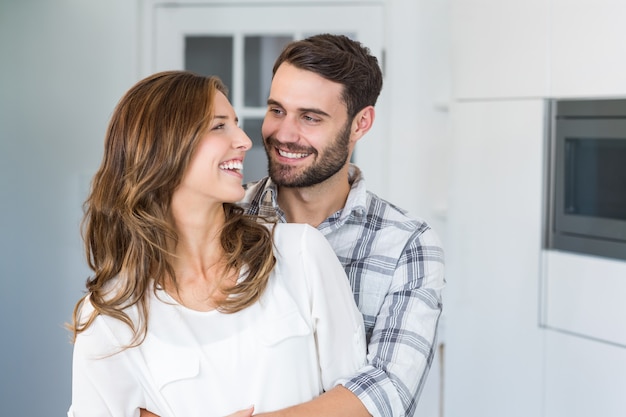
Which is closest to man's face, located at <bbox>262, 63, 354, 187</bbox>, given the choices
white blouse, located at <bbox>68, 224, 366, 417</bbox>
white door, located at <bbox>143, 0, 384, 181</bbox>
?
white blouse, located at <bbox>68, 224, 366, 417</bbox>

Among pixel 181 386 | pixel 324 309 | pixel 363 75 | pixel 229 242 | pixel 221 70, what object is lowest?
pixel 181 386

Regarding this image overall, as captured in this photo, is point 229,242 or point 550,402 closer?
point 229,242

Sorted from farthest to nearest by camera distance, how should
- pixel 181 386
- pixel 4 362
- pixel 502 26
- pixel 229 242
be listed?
pixel 4 362, pixel 502 26, pixel 229 242, pixel 181 386

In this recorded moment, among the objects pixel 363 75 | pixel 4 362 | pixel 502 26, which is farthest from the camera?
pixel 4 362

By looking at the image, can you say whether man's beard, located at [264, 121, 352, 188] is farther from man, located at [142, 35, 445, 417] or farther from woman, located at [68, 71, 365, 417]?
woman, located at [68, 71, 365, 417]

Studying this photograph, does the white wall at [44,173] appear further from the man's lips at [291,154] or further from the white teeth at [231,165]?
the white teeth at [231,165]

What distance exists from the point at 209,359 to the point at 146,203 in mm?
307

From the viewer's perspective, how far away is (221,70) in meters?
3.65

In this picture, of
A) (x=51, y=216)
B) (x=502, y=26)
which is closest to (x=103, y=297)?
(x=502, y=26)

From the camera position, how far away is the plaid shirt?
1631 mm

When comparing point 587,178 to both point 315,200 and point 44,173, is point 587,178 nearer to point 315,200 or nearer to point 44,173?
point 315,200

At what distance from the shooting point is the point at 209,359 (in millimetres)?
1499

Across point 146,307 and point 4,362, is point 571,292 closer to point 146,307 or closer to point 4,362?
point 146,307

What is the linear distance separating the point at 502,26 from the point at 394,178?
3.17 ft
